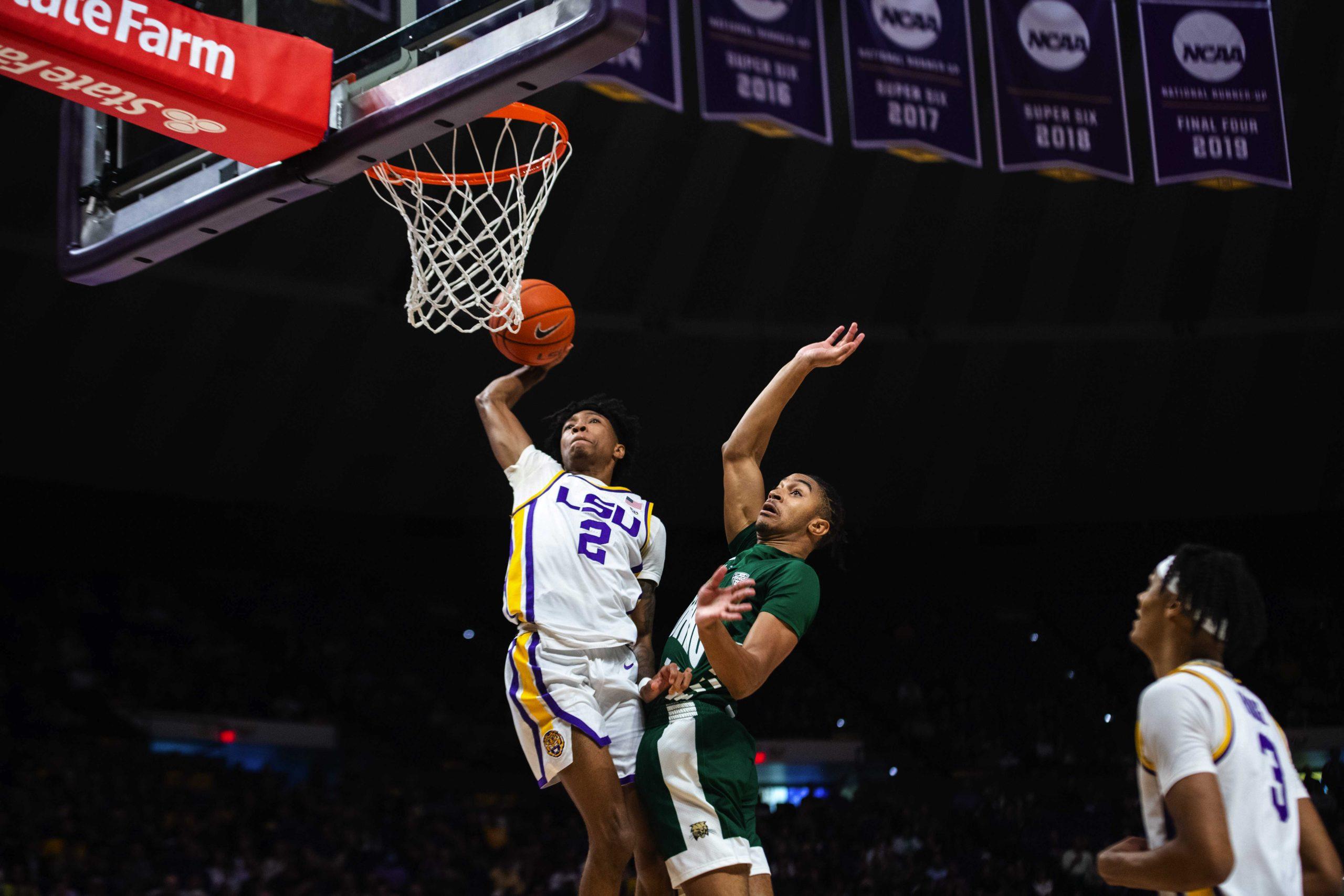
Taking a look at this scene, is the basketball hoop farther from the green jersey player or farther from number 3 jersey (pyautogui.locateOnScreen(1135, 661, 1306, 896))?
number 3 jersey (pyautogui.locateOnScreen(1135, 661, 1306, 896))

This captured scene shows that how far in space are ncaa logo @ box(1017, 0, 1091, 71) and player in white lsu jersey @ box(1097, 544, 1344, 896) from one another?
26.7 feet

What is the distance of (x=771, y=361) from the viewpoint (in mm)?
17641

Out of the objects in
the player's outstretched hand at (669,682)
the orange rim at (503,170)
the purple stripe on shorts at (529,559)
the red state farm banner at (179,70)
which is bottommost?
the player's outstretched hand at (669,682)

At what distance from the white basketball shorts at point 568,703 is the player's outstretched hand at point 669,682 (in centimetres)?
15

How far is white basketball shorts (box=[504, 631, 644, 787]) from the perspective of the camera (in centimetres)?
439

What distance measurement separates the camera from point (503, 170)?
18.7 feet

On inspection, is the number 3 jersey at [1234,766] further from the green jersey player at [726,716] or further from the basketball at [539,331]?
the basketball at [539,331]

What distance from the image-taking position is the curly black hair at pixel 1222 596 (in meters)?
2.78

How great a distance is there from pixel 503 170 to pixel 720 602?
2.82 metres

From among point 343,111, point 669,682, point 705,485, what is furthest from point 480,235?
point 705,485

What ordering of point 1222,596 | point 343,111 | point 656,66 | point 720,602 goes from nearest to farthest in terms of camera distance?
point 1222,596 → point 720,602 → point 343,111 → point 656,66

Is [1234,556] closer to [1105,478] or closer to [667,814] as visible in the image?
[667,814]

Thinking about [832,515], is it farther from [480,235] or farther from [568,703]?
[480,235]

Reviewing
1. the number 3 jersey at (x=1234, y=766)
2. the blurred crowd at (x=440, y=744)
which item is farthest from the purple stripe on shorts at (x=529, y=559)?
the blurred crowd at (x=440, y=744)
